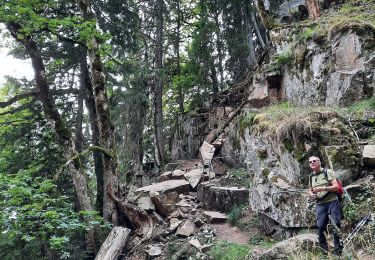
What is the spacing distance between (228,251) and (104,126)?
18.5 feet

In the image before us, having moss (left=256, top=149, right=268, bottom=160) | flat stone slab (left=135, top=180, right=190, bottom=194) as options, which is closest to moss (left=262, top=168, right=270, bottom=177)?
moss (left=256, top=149, right=268, bottom=160)

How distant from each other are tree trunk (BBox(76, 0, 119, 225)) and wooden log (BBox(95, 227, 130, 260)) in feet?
2.32

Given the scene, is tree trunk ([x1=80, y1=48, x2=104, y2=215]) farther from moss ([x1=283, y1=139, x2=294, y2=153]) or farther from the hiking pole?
the hiking pole

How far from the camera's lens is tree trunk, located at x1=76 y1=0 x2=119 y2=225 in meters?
10.1

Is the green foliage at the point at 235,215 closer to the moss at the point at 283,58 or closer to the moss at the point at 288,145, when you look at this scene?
the moss at the point at 288,145

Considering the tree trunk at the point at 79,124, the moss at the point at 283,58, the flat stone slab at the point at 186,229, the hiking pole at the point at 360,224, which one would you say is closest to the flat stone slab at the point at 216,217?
the flat stone slab at the point at 186,229

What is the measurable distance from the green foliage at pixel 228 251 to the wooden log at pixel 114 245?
2.87 m

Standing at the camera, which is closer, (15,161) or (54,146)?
(15,161)

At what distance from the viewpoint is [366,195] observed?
568 centimetres

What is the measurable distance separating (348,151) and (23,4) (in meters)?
8.80

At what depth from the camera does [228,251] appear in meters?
7.48

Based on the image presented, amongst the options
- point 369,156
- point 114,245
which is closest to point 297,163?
point 369,156

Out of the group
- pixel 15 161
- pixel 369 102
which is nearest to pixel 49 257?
pixel 15 161

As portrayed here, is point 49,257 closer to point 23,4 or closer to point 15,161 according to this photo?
point 15,161
